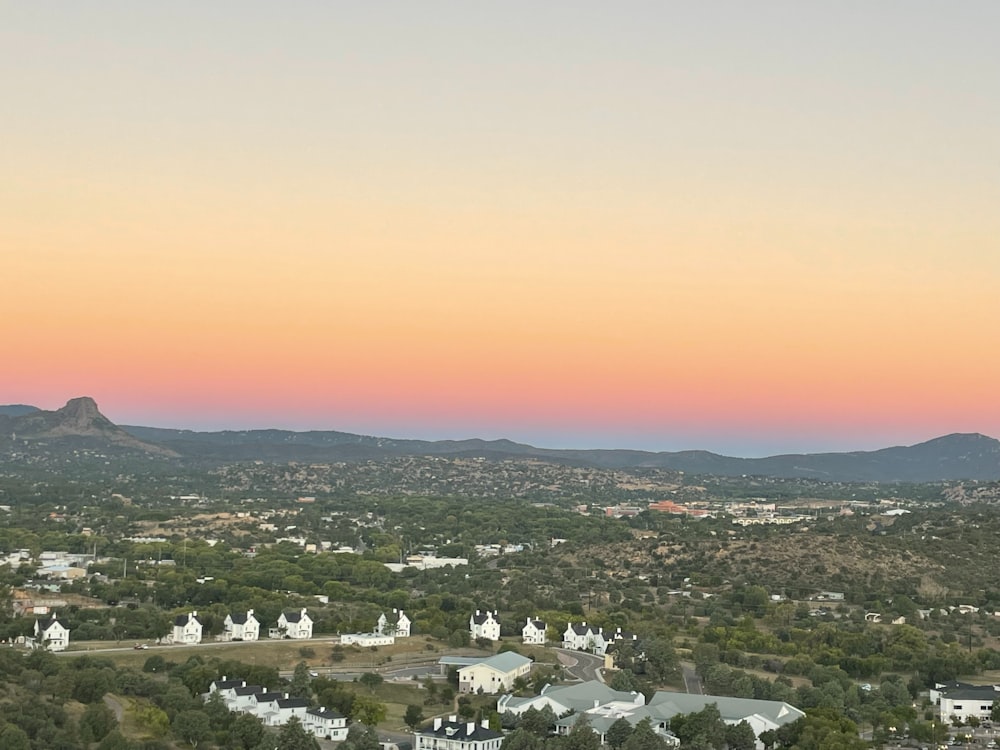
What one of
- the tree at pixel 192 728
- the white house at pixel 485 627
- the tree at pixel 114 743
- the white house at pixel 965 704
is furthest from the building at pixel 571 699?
the tree at pixel 114 743

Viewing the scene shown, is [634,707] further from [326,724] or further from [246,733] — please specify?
[246,733]

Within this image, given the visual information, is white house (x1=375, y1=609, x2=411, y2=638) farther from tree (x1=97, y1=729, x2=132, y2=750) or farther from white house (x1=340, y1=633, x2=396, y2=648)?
tree (x1=97, y1=729, x2=132, y2=750)

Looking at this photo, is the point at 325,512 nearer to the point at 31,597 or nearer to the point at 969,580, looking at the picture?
the point at 31,597

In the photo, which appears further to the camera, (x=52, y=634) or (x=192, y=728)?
(x=52, y=634)

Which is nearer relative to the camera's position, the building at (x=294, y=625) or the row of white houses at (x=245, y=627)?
the row of white houses at (x=245, y=627)

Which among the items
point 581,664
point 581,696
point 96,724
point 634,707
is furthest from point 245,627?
point 634,707

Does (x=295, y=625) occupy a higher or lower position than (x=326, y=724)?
higher

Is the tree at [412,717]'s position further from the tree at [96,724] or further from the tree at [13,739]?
the tree at [13,739]
